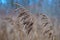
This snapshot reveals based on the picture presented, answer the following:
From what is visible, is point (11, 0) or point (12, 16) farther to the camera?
point (11, 0)

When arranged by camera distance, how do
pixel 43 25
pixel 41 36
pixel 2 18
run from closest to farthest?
pixel 2 18, pixel 41 36, pixel 43 25

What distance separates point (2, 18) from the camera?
1973 millimetres

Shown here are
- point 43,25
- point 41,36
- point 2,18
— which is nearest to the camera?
point 2,18

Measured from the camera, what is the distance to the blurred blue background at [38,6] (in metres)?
2.18

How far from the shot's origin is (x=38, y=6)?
218 centimetres

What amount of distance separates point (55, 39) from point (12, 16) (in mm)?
459

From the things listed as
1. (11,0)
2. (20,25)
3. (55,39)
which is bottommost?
(55,39)

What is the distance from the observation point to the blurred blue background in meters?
2.18

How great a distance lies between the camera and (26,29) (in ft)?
7.10

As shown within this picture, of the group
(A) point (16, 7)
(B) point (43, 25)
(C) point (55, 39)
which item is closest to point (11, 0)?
(A) point (16, 7)

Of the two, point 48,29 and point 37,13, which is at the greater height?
point 37,13

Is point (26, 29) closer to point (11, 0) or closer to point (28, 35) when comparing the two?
point (28, 35)

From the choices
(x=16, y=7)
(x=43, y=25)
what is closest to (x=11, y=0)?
(x=16, y=7)

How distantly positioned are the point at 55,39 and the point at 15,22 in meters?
0.41
